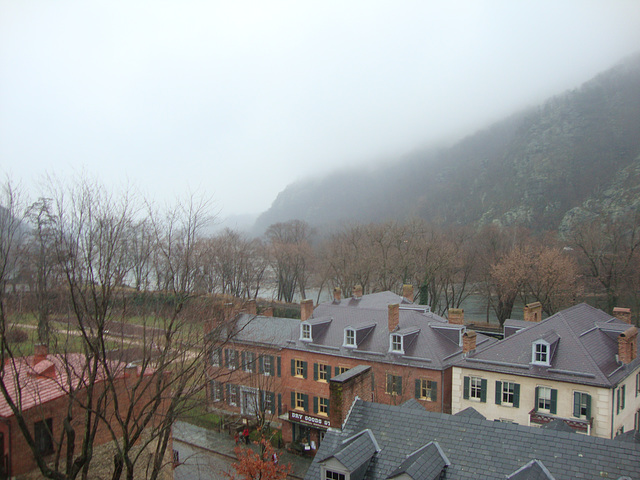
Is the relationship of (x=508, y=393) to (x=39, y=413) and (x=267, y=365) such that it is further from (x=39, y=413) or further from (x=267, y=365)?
(x=39, y=413)

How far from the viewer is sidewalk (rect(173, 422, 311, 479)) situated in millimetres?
26438

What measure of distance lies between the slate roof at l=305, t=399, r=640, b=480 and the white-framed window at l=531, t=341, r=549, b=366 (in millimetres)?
10889

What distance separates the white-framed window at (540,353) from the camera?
74.2 ft

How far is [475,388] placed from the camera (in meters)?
24.3

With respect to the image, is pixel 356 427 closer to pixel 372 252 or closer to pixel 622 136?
pixel 372 252

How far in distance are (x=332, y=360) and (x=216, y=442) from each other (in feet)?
30.4

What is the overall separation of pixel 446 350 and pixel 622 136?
9326 cm

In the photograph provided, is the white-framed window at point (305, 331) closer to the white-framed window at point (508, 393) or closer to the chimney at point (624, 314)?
the white-framed window at point (508, 393)

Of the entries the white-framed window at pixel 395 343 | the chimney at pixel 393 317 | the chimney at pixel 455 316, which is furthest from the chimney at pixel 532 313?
the white-framed window at pixel 395 343

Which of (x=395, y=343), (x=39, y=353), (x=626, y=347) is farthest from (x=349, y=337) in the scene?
(x=39, y=353)

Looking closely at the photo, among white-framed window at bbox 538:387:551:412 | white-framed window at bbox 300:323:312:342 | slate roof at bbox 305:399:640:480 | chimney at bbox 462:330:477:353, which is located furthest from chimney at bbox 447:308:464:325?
slate roof at bbox 305:399:640:480

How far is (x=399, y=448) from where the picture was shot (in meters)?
13.6

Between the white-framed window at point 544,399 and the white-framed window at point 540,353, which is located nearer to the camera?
the white-framed window at point 544,399

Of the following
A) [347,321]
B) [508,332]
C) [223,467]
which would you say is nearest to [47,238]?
[223,467]
